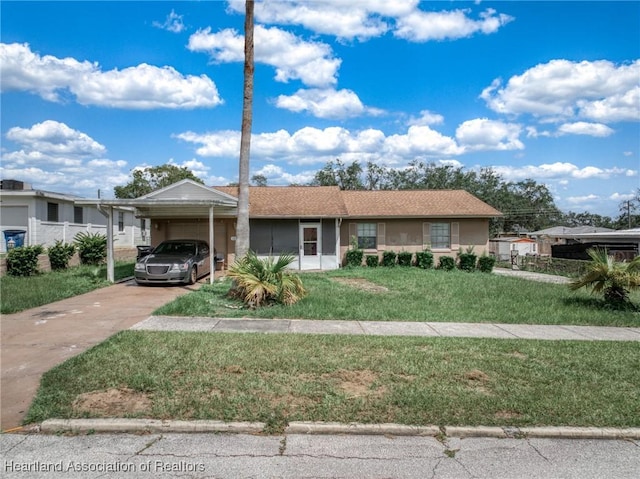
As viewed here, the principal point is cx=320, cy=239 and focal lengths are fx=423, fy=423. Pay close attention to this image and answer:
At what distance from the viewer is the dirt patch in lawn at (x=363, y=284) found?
13.1m

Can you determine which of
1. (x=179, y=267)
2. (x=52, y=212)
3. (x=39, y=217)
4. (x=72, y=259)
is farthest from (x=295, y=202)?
(x=52, y=212)

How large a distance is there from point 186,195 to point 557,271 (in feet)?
61.1

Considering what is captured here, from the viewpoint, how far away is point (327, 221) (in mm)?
19422

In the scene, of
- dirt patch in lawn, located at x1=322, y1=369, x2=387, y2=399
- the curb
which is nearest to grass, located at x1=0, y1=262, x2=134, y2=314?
the curb

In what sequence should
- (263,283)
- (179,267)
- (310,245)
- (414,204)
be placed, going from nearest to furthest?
(263,283) → (179,267) → (310,245) → (414,204)

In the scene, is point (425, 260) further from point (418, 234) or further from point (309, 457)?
point (309, 457)

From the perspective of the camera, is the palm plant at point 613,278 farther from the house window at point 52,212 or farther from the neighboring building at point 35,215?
the house window at point 52,212

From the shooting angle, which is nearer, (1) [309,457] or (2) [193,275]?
(1) [309,457]

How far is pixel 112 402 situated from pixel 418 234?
18.3m

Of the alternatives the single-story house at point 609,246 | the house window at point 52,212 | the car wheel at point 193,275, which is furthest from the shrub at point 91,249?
the single-story house at point 609,246

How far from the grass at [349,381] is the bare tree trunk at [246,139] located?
527 cm

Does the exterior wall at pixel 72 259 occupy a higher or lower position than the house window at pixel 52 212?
lower

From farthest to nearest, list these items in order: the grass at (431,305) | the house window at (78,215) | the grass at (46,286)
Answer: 1. the house window at (78,215)
2. the grass at (46,286)
3. the grass at (431,305)

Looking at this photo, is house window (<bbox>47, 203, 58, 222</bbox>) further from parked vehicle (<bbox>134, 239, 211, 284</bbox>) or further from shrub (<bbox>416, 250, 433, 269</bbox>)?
shrub (<bbox>416, 250, 433, 269</bbox>)
